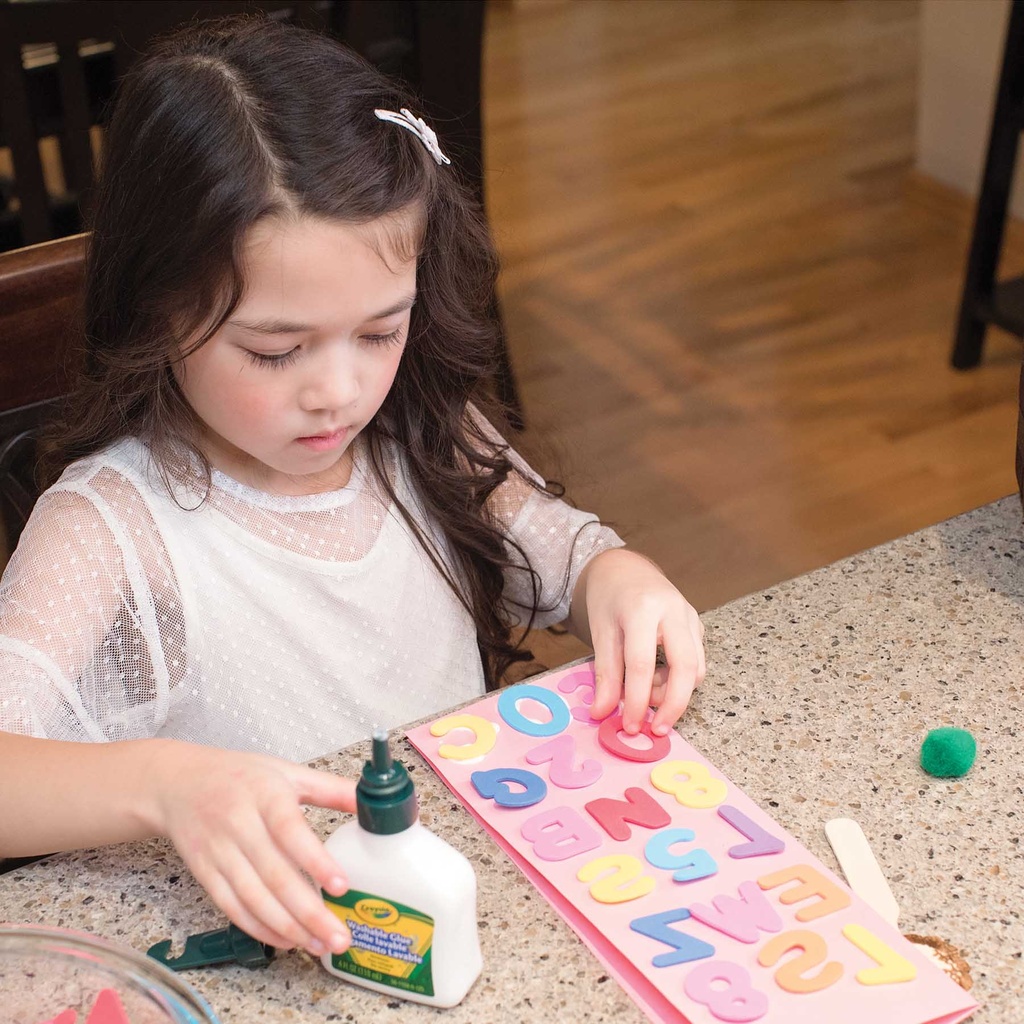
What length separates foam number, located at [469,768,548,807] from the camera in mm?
778

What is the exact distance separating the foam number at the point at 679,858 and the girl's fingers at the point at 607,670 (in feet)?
0.36

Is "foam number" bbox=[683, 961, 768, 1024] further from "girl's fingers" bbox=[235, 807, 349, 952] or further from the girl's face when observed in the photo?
the girl's face

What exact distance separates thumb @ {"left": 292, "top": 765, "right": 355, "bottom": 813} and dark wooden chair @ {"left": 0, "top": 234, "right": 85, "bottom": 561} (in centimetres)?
50

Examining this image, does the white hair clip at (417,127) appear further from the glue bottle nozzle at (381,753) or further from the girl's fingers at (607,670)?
the glue bottle nozzle at (381,753)

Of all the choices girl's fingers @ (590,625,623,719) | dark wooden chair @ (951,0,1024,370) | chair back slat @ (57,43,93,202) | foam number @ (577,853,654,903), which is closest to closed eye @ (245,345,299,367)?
girl's fingers @ (590,625,623,719)

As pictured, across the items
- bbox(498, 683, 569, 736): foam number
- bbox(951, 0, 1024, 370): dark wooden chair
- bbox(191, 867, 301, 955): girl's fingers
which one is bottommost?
bbox(951, 0, 1024, 370): dark wooden chair

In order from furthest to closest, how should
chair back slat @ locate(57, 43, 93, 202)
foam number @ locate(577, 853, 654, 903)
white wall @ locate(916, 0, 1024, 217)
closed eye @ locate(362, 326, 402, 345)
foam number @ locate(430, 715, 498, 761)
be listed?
white wall @ locate(916, 0, 1024, 217), chair back slat @ locate(57, 43, 93, 202), closed eye @ locate(362, 326, 402, 345), foam number @ locate(430, 715, 498, 761), foam number @ locate(577, 853, 654, 903)

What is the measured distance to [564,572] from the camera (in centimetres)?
112

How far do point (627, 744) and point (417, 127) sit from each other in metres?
0.47

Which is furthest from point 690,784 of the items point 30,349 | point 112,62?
point 112,62

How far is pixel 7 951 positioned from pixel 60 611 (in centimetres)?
30

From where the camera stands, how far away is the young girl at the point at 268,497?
870mm

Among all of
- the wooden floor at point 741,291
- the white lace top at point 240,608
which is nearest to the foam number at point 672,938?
the white lace top at point 240,608

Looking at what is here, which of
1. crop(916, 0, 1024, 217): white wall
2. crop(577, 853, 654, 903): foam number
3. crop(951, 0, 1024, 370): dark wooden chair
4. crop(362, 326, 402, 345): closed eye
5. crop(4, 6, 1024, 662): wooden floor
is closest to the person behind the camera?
crop(577, 853, 654, 903): foam number
